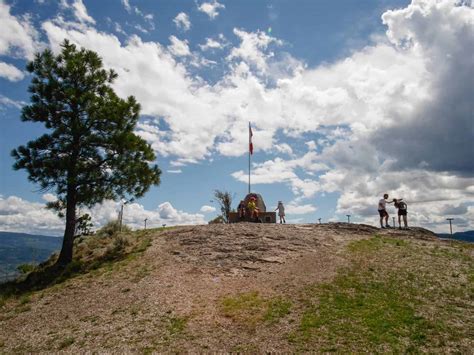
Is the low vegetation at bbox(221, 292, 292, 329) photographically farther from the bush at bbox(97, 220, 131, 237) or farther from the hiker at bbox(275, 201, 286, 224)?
the hiker at bbox(275, 201, 286, 224)

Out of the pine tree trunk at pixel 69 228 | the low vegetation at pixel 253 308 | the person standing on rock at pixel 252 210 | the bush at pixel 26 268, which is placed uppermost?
the person standing on rock at pixel 252 210

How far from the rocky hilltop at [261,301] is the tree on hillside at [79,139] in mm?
4389

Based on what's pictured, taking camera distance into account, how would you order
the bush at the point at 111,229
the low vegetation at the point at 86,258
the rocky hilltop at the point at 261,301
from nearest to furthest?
the rocky hilltop at the point at 261,301 → the low vegetation at the point at 86,258 → the bush at the point at 111,229

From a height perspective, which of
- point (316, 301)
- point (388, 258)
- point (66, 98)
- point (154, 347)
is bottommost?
point (154, 347)

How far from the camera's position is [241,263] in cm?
1983

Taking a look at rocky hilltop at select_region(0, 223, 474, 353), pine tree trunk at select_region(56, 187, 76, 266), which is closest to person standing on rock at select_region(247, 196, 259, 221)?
rocky hilltop at select_region(0, 223, 474, 353)

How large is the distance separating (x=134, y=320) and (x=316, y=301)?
22.6 ft

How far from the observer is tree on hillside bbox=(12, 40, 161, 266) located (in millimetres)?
21797

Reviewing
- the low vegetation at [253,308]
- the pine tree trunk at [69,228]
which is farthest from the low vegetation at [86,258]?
the low vegetation at [253,308]

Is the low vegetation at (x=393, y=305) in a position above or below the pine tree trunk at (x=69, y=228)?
below

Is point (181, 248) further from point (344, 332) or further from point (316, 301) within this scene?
point (344, 332)

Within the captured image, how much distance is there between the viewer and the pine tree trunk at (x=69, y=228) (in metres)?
21.9

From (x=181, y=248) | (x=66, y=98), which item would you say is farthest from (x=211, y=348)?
(x=66, y=98)

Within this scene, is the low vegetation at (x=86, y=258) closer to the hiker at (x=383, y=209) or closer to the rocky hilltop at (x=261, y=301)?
the rocky hilltop at (x=261, y=301)
